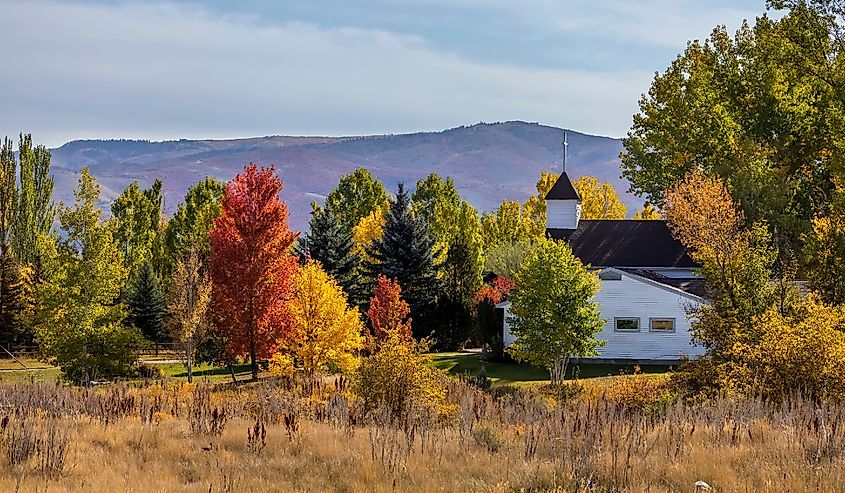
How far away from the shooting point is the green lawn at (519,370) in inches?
1390

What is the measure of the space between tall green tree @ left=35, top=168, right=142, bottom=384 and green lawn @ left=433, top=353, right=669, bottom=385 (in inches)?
510

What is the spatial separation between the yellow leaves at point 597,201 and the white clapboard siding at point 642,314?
29635mm

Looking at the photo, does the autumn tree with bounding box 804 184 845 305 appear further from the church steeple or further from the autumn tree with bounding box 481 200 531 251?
Answer: the autumn tree with bounding box 481 200 531 251

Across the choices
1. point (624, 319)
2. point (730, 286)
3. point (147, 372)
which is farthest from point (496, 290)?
point (730, 286)

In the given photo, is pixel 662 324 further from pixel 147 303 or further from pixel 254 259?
pixel 147 303

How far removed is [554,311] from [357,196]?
121 feet

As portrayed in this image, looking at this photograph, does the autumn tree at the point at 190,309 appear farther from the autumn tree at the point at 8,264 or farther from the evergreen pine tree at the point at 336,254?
the autumn tree at the point at 8,264

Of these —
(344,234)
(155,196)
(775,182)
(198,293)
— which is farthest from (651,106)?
(155,196)

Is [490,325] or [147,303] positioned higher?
[147,303]

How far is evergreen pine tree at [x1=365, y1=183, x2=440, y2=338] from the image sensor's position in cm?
4812

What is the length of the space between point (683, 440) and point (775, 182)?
32.1m

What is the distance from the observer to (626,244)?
49.2 meters

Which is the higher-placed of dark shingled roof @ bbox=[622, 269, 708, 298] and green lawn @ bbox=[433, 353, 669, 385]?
dark shingled roof @ bbox=[622, 269, 708, 298]

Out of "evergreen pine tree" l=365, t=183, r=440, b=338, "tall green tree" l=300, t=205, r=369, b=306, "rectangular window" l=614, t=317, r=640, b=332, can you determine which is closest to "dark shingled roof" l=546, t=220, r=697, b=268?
→ "rectangular window" l=614, t=317, r=640, b=332
